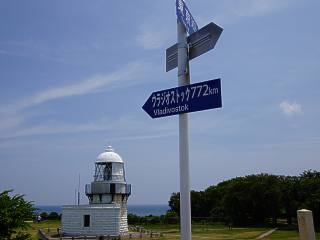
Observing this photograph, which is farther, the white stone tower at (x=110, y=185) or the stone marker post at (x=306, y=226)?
the white stone tower at (x=110, y=185)

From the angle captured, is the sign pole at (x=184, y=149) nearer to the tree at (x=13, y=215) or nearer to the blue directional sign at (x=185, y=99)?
the blue directional sign at (x=185, y=99)

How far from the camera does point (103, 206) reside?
123 ft

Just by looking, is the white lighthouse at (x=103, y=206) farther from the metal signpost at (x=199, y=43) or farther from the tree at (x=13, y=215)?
the metal signpost at (x=199, y=43)

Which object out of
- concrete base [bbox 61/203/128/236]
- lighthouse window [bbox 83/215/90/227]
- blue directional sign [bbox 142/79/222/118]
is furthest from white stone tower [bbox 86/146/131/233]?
blue directional sign [bbox 142/79/222/118]

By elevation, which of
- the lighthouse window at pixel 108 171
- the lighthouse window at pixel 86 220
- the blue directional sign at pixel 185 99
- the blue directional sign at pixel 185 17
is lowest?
the lighthouse window at pixel 86 220

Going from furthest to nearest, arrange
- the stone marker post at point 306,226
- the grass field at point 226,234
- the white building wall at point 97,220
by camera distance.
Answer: the white building wall at point 97,220 < the grass field at point 226,234 < the stone marker post at point 306,226

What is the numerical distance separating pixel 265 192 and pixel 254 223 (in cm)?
557

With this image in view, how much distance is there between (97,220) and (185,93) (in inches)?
1318

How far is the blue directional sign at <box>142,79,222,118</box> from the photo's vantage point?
527cm

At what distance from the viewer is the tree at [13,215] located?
10750 millimetres

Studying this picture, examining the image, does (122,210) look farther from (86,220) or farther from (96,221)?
(86,220)

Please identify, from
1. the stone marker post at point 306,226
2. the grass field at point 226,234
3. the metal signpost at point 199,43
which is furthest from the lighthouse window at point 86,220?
the stone marker post at point 306,226

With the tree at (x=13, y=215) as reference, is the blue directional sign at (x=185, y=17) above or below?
above

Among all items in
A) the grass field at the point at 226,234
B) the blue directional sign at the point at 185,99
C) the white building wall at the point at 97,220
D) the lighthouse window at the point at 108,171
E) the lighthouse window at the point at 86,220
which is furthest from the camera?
the lighthouse window at the point at 108,171
